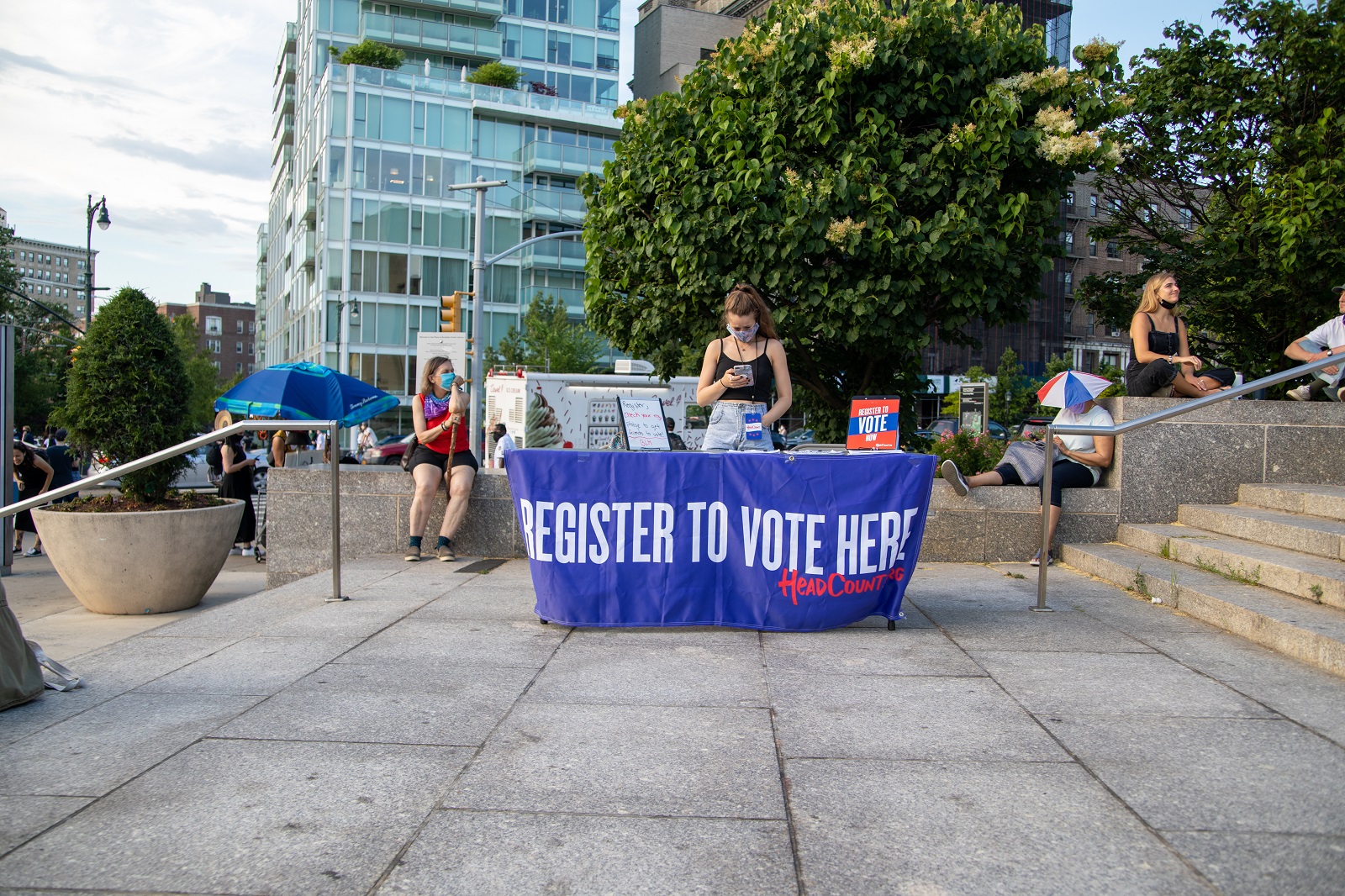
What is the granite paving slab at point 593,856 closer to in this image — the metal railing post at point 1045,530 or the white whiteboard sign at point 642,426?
the metal railing post at point 1045,530

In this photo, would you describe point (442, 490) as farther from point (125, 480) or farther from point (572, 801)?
point (572, 801)

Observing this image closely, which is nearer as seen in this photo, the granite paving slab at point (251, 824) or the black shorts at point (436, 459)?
the granite paving slab at point (251, 824)

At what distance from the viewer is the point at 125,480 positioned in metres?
8.17

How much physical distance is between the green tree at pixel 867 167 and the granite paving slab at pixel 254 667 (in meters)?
5.33

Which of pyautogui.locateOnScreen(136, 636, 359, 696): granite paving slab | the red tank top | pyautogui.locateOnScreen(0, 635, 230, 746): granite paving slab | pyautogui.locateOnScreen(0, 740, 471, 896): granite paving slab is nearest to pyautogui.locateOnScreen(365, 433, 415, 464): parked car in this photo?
the red tank top

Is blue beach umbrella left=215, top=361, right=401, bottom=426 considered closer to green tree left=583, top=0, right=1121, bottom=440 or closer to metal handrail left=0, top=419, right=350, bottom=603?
green tree left=583, top=0, right=1121, bottom=440

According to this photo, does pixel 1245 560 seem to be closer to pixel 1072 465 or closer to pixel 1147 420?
pixel 1147 420

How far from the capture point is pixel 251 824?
9.66 ft

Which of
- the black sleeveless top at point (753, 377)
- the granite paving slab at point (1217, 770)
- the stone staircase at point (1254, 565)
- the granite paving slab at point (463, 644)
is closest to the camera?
the granite paving slab at point (1217, 770)

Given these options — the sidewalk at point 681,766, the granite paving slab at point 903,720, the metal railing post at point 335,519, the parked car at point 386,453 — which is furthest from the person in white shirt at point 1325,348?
the parked car at point 386,453

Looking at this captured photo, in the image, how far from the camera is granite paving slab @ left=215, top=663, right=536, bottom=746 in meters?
3.78

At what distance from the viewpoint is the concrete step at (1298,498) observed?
22.8 ft

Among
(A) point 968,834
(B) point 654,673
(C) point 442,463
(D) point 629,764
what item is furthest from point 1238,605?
(C) point 442,463

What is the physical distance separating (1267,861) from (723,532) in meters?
3.29
